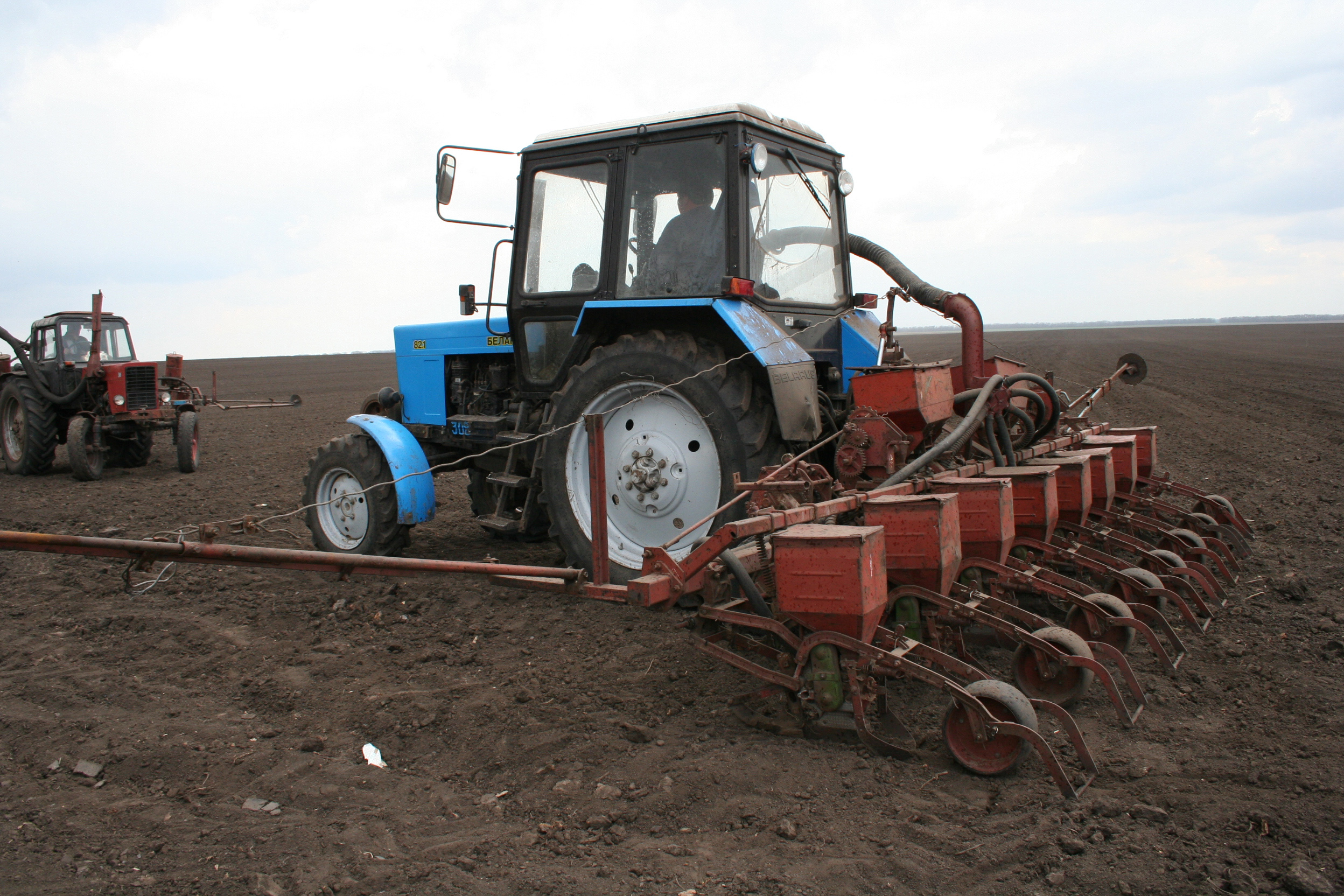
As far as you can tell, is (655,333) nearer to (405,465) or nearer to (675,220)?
(675,220)

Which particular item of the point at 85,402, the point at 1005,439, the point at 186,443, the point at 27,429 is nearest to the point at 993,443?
the point at 1005,439

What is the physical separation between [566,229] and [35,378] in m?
9.24

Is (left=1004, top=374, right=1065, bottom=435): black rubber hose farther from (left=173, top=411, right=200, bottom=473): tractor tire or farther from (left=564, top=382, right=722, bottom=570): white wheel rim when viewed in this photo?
(left=173, top=411, right=200, bottom=473): tractor tire

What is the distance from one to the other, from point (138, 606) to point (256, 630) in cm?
88

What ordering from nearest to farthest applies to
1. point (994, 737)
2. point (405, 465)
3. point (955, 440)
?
point (994, 737) < point (955, 440) < point (405, 465)

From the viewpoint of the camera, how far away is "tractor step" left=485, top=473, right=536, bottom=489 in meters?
4.95

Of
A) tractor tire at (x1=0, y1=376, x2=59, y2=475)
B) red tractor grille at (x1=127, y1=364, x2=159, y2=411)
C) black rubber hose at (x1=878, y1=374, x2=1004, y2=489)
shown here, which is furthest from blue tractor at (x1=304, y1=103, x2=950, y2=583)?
tractor tire at (x1=0, y1=376, x2=59, y2=475)

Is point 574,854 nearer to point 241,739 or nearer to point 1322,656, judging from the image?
point 241,739

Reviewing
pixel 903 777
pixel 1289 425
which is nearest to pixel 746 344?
pixel 903 777

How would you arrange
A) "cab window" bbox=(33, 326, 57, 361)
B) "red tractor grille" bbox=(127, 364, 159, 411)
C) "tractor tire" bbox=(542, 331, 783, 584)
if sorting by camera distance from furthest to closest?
"cab window" bbox=(33, 326, 57, 361), "red tractor grille" bbox=(127, 364, 159, 411), "tractor tire" bbox=(542, 331, 783, 584)

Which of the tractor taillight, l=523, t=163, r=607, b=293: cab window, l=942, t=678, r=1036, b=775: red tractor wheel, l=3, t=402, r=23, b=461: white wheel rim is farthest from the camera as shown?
l=3, t=402, r=23, b=461: white wheel rim

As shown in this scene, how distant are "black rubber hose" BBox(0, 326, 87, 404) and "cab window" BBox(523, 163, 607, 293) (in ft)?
28.1

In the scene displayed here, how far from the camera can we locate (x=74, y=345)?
11.3 meters

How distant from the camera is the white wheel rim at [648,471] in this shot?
167 inches
